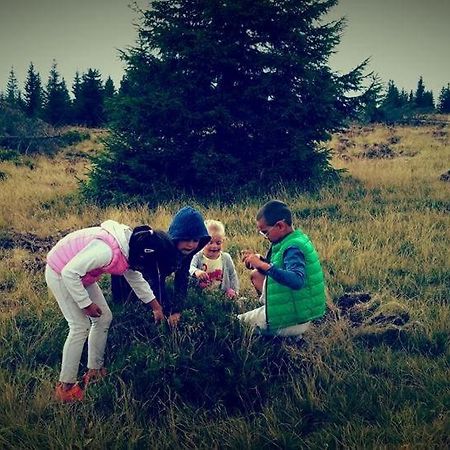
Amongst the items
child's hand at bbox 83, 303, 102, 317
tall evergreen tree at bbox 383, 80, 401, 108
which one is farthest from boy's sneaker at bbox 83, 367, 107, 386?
tall evergreen tree at bbox 383, 80, 401, 108

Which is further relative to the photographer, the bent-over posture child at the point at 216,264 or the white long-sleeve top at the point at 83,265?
the bent-over posture child at the point at 216,264

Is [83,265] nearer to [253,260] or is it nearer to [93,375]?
[93,375]

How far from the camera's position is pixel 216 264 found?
5023 mm

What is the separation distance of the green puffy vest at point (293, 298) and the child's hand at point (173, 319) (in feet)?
2.45

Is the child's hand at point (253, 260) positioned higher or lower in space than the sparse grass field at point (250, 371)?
higher

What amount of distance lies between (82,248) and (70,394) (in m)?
1.03

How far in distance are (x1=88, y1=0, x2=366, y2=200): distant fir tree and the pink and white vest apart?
5896 millimetres

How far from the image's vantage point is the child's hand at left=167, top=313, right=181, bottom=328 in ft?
12.4

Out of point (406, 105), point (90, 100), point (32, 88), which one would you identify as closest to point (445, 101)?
point (406, 105)

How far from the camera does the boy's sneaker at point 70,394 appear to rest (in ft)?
10.8

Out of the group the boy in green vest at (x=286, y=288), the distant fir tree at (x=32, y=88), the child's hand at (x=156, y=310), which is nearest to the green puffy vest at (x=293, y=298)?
the boy in green vest at (x=286, y=288)

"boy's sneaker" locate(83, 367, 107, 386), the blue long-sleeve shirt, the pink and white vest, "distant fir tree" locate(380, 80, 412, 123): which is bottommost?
"boy's sneaker" locate(83, 367, 107, 386)

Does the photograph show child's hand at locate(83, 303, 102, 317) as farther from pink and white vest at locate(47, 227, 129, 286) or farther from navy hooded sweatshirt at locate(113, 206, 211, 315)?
navy hooded sweatshirt at locate(113, 206, 211, 315)

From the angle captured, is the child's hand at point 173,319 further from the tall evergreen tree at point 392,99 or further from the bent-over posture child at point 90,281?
the tall evergreen tree at point 392,99
